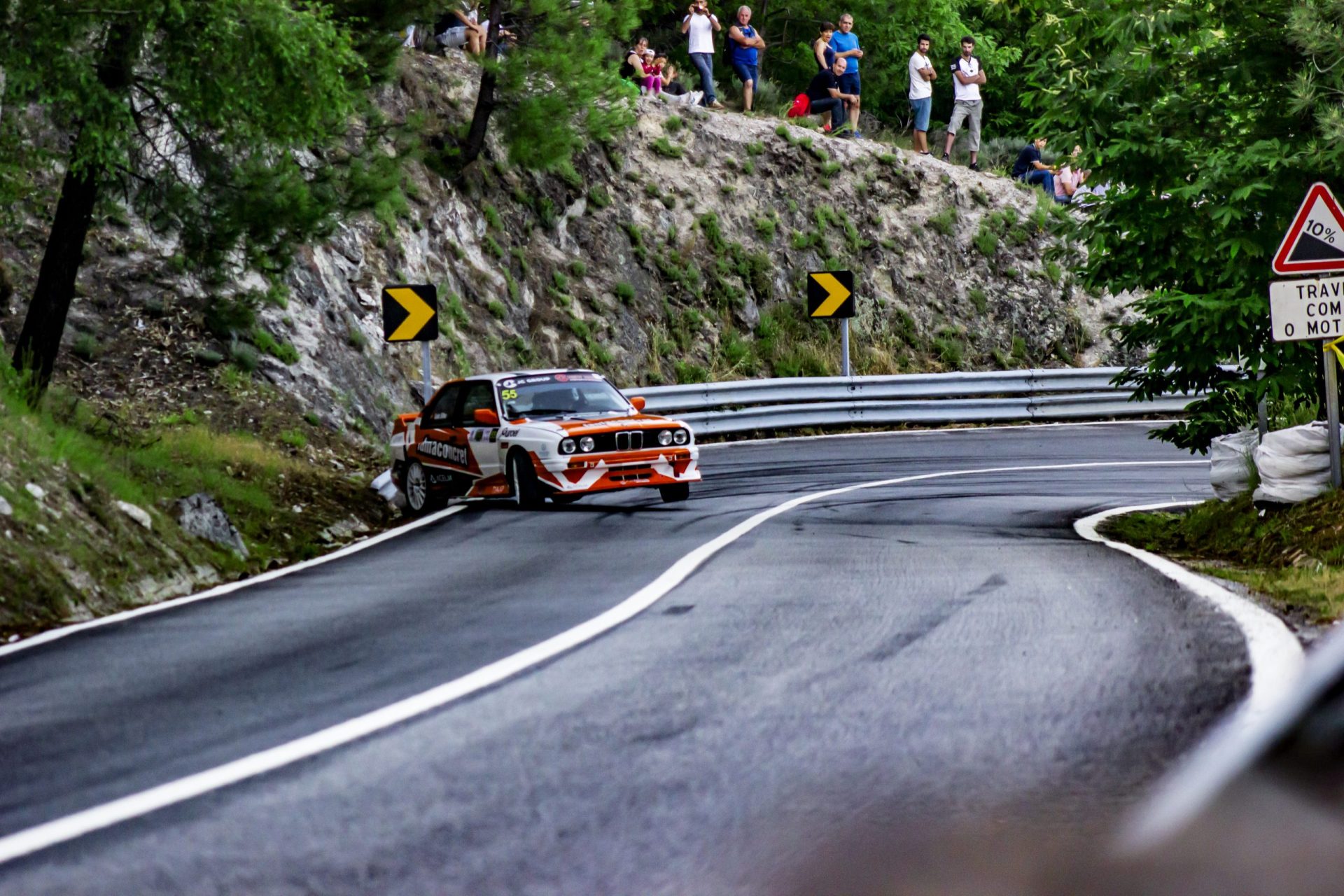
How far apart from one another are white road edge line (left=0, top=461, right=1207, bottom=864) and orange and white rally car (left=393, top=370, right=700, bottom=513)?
596cm

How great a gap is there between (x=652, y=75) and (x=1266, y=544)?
2459cm

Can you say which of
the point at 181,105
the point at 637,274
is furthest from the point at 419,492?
the point at 637,274

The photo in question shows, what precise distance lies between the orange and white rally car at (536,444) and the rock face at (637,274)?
391cm

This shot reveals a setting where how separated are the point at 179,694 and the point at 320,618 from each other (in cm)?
255

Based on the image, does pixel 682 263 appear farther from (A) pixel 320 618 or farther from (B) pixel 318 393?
(A) pixel 320 618

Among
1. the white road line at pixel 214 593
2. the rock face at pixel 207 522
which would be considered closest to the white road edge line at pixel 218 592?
the white road line at pixel 214 593

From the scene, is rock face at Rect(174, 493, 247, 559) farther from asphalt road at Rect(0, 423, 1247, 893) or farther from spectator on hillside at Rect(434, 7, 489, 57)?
spectator on hillside at Rect(434, 7, 489, 57)

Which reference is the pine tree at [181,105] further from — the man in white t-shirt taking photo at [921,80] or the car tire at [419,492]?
the man in white t-shirt taking photo at [921,80]

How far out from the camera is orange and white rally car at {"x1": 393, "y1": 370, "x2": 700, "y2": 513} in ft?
55.1

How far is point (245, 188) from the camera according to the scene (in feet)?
53.7

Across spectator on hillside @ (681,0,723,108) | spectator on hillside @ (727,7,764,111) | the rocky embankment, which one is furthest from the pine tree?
spectator on hillside @ (727,7,764,111)

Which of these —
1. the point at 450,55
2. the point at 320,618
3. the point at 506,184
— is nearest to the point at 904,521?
the point at 320,618

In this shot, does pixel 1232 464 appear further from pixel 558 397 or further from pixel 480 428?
pixel 480 428

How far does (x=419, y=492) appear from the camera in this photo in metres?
18.0
